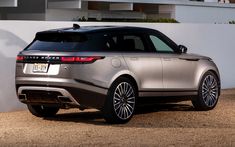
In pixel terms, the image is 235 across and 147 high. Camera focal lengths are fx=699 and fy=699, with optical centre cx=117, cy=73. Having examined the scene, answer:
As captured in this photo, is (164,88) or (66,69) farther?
(164,88)

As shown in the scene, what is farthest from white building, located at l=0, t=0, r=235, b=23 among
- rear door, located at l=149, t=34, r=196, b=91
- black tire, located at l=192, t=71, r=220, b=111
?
rear door, located at l=149, t=34, r=196, b=91

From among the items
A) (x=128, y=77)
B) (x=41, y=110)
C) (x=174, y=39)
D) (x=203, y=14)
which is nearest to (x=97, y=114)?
(x=41, y=110)

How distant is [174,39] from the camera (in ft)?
58.4

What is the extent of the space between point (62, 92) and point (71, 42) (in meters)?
0.92

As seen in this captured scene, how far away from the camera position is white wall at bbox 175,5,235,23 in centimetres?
3388

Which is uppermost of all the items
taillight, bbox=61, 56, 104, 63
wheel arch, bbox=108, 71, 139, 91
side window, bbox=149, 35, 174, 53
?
side window, bbox=149, 35, 174, 53

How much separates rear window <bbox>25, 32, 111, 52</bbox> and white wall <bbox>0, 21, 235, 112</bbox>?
2034mm

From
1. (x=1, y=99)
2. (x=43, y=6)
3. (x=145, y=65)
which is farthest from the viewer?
(x=43, y=6)

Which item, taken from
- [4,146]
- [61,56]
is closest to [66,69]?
[61,56]

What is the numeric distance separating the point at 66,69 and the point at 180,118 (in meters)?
2.64

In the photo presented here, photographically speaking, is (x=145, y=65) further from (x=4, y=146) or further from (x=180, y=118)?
(x=4, y=146)

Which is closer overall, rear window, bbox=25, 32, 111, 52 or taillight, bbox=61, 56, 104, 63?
taillight, bbox=61, 56, 104, 63

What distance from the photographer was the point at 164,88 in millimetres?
12750

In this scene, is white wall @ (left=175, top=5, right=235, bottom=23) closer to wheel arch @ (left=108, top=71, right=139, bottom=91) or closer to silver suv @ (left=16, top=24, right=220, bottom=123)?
silver suv @ (left=16, top=24, right=220, bottom=123)
